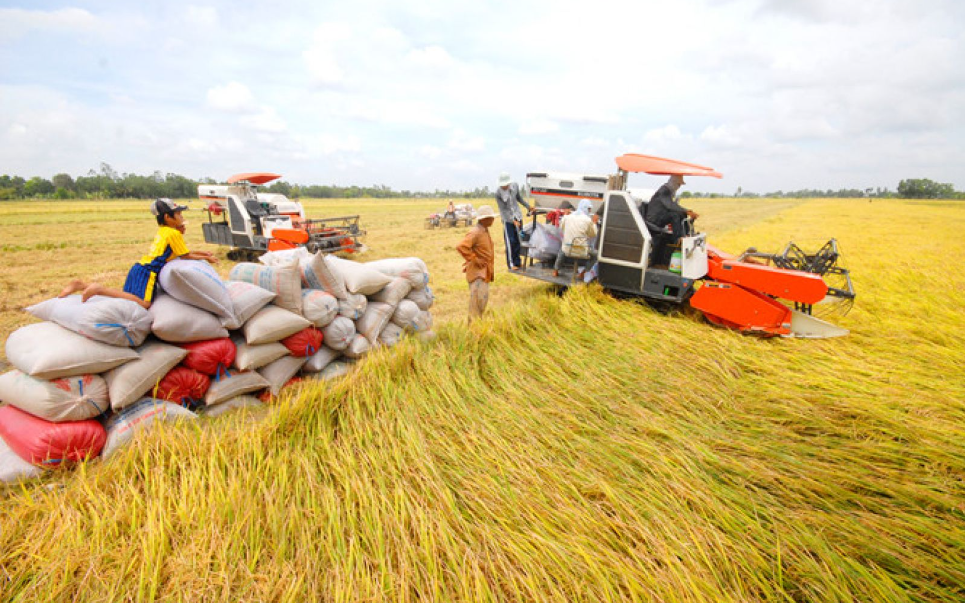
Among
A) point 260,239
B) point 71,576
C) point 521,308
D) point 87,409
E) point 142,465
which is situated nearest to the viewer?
point 71,576

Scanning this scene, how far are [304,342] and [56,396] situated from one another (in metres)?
1.41

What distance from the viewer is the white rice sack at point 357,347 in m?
3.53

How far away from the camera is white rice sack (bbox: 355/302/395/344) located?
3.68 meters

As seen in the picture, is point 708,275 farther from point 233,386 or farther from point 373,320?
point 233,386

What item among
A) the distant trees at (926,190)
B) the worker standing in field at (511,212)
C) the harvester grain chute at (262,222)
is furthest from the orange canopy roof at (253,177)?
the distant trees at (926,190)

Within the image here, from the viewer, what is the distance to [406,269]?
3.97 meters

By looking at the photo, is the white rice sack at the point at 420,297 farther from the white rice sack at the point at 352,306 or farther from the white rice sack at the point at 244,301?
the white rice sack at the point at 244,301

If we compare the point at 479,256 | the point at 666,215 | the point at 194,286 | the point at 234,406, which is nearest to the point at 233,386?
the point at 234,406

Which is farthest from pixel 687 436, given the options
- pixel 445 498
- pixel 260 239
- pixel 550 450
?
pixel 260 239

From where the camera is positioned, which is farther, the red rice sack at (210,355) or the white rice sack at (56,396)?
the red rice sack at (210,355)

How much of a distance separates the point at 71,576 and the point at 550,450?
6.64 ft

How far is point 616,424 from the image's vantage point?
237cm

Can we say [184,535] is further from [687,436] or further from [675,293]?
[675,293]

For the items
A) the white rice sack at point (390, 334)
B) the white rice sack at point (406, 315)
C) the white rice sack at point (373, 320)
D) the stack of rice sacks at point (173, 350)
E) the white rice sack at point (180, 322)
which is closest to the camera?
the stack of rice sacks at point (173, 350)
